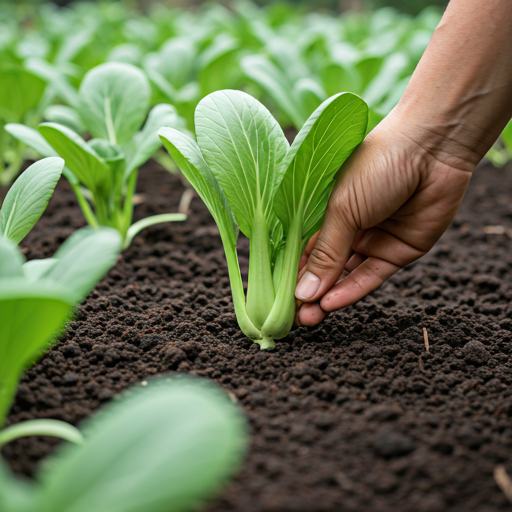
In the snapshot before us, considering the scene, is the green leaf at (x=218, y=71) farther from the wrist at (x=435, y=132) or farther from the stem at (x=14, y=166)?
the wrist at (x=435, y=132)

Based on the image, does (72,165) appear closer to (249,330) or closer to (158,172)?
(249,330)

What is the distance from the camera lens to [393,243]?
5.00 feet

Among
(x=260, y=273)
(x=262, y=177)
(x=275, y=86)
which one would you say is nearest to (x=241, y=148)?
(x=262, y=177)

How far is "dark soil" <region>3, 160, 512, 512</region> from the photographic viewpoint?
92cm

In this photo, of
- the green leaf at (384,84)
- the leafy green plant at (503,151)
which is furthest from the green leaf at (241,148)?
the leafy green plant at (503,151)

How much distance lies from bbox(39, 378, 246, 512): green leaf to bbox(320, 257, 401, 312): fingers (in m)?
0.77

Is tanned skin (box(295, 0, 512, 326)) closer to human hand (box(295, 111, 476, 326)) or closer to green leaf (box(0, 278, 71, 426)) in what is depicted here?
human hand (box(295, 111, 476, 326))

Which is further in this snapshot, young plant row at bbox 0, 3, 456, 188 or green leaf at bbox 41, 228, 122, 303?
young plant row at bbox 0, 3, 456, 188

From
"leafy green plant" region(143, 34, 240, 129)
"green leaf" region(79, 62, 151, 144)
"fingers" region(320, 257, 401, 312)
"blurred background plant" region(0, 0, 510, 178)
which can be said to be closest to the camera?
"fingers" region(320, 257, 401, 312)

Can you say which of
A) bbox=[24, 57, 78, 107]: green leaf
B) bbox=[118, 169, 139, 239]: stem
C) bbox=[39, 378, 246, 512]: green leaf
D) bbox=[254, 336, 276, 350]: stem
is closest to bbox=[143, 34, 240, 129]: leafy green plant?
bbox=[24, 57, 78, 107]: green leaf

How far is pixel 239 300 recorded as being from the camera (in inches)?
54.0

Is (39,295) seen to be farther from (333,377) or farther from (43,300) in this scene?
(333,377)

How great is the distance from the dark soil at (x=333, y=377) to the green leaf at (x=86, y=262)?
0.35 metres

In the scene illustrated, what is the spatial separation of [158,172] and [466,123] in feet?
7.51
